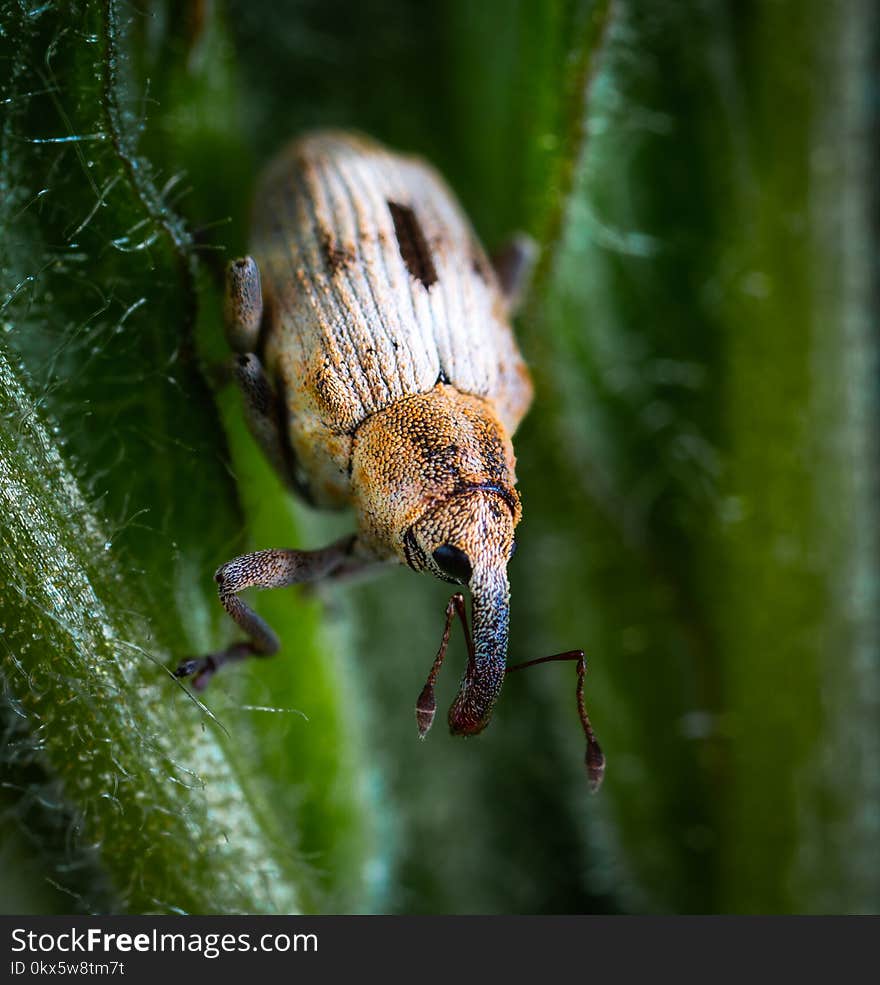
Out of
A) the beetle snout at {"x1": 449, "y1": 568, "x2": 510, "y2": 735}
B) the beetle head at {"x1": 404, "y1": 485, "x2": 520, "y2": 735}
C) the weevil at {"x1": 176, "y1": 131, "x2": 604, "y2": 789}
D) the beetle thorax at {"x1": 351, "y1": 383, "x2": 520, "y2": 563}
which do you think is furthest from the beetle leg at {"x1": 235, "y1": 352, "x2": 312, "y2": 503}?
the beetle snout at {"x1": 449, "y1": 568, "x2": 510, "y2": 735}

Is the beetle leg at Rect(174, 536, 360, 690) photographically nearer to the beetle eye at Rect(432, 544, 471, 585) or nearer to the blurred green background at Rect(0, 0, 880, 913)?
the blurred green background at Rect(0, 0, 880, 913)

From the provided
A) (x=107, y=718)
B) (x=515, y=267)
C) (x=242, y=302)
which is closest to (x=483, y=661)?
(x=107, y=718)

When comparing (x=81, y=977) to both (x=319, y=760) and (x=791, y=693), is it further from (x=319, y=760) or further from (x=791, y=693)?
(x=791, y=693)

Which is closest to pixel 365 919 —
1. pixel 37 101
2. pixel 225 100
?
pixel 37 101

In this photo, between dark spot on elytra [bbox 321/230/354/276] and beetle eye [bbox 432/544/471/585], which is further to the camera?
dark spot on elytra [bbox 321/230/354/276]

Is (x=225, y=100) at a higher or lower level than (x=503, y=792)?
higher

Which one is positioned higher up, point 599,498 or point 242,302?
point 242,302

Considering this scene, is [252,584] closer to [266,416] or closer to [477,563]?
[266,416]

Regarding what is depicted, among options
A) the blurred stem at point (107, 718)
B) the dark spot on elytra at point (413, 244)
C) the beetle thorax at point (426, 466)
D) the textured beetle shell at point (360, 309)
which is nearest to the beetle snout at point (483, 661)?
the beetle thorax at point (426, 466)
